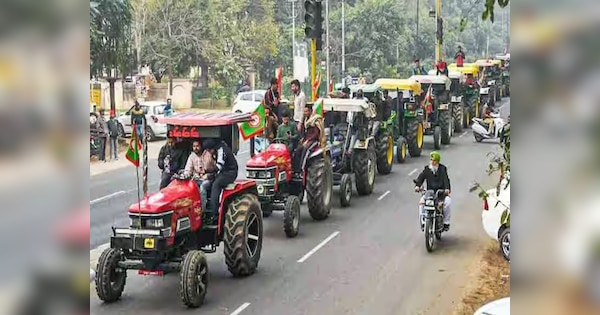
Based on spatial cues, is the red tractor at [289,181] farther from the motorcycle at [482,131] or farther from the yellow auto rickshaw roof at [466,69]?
the yellow auto rickshaw roof at [466,69]

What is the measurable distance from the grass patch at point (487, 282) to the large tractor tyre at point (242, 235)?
2.49 meters

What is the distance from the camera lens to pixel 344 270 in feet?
34.4

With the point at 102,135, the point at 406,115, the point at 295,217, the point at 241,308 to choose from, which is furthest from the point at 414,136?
the point at 241,308

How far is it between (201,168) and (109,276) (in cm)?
169

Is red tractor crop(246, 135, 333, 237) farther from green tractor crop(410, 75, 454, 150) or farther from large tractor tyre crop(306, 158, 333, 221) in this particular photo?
green tractor crop(410, 75, 454, 150)

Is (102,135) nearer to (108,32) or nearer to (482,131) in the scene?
(108,32)

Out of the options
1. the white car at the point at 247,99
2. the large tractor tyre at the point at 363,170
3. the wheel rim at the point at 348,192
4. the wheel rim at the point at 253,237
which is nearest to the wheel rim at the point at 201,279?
the wheel rim at the point at 253,237

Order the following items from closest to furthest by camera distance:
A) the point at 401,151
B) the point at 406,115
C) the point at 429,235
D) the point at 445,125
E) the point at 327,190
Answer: the point at 429,235 → the point at 327,190 → the point at 401,151 → the point at 406,115 → the point at 445,125

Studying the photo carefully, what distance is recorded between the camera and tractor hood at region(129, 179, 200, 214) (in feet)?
28.8

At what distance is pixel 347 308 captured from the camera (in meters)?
8.96

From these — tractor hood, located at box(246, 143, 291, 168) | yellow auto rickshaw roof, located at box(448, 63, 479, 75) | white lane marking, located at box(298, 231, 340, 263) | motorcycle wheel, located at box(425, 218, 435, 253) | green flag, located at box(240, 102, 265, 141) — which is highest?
yellow auto rickshaw roof, located at box(448, 63, 479, 75)

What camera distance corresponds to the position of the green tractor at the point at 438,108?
22469mm

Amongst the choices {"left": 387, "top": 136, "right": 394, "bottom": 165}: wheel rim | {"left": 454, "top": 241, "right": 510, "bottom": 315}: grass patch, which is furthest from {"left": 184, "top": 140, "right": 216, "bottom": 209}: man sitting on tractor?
{"left": 387, "top": 136, "right": 394, "bottom": 165}: wheel rim
